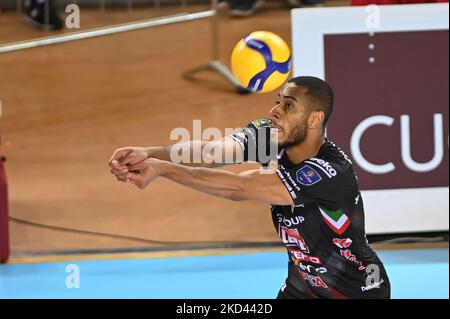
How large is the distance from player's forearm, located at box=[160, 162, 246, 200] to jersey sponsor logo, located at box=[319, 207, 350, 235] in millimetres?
439

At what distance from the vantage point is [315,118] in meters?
4.78

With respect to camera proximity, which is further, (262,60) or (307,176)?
(262,60)

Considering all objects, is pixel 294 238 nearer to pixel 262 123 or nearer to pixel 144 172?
pixel 262 123

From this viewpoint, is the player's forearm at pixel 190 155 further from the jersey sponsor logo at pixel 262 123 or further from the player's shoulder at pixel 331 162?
the player's shoulder at pixel 331 162

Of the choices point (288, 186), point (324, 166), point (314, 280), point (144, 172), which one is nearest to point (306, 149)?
point (324, 166)

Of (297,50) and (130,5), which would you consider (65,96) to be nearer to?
(130,5)

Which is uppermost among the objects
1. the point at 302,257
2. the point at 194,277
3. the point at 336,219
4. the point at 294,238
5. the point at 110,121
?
the point at 336,219

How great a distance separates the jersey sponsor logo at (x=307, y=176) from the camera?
4.79 meters

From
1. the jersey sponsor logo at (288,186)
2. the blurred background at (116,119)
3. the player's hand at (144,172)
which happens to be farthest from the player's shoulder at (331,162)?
the blurred background at (116,119)

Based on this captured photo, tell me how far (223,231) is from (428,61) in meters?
1.98

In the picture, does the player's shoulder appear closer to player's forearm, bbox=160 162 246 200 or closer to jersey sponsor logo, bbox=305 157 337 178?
jersey sponsor logo, bbox=305 157 337 178

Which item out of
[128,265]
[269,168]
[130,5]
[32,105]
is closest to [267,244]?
[128,265]

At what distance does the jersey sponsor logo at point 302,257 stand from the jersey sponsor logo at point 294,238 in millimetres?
38

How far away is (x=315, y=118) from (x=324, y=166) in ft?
0.78
